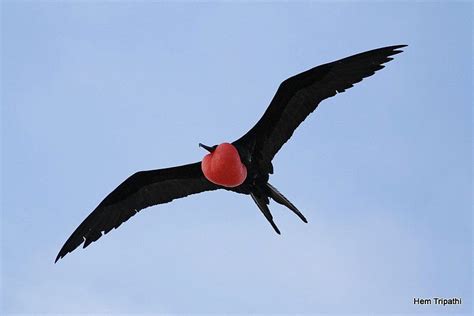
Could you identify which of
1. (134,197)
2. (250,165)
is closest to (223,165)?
(250,165)

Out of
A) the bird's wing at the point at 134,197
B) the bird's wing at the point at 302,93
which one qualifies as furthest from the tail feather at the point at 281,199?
the bird's wing at the point at 134,197

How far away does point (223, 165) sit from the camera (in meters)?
9.48

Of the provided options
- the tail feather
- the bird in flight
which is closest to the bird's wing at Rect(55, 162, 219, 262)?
the bird in flight

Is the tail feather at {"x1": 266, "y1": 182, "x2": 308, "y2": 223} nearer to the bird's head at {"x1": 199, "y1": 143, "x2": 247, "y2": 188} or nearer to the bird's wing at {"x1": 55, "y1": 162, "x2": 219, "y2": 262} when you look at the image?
the bird's head at {"x1": 199, "y1": 143, "x2": 247, "y2": 188}

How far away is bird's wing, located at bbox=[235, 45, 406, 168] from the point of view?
9.52 m

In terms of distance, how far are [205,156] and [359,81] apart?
1.74 meters

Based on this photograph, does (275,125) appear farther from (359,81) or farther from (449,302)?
(449,302)

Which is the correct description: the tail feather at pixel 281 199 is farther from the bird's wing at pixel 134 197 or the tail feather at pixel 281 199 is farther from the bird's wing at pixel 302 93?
the bird's wing at pixel 134 197

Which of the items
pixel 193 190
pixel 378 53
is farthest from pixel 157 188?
Answer: pixel 378 53

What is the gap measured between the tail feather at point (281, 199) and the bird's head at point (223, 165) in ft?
1.43

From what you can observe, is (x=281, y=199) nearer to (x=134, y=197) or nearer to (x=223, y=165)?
(x=223, y=165)

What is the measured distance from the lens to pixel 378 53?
31.0 ft

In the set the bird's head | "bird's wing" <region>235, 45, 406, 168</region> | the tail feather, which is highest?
"bird's wing" <region>235, 45, 406, 168</region>

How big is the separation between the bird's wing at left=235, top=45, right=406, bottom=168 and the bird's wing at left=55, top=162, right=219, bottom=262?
3.51 ft
